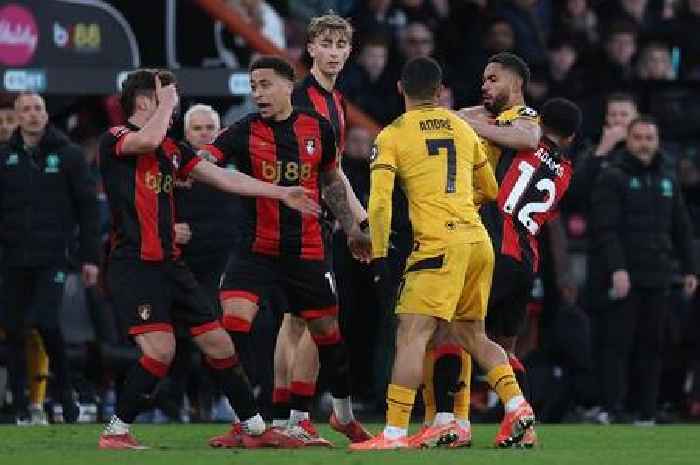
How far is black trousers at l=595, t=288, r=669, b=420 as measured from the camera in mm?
17922

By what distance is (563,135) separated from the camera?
13.9m

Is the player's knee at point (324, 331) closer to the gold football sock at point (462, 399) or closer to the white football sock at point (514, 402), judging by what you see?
the gold football sock at point (462, 399)

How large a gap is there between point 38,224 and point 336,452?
16.8ft

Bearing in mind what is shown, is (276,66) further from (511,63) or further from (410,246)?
(410,246)

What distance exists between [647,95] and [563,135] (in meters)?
6.64

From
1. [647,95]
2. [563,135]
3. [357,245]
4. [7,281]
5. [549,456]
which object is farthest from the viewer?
[647,95]

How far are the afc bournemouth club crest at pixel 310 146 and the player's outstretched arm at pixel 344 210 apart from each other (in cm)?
19

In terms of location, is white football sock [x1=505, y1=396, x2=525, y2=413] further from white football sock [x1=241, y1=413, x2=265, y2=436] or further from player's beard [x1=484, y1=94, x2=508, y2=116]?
player's beard [x1=484, y1=94, x2=508, y2=116]

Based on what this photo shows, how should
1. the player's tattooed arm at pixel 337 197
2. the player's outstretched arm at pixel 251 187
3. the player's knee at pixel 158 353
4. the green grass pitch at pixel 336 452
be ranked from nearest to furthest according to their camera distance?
the green grass pitch at pixel 336 452 → the player's outstretched arm at pixel 251 187 → the player's knee at pixel 158 353 → the player's tattooed arm at pixel 337 197

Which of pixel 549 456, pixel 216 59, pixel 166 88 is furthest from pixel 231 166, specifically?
pixel 549 456

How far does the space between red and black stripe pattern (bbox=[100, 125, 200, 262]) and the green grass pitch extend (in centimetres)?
113

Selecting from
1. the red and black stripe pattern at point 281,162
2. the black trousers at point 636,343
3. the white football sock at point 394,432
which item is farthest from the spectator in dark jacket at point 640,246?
the white football sock at point 394,432

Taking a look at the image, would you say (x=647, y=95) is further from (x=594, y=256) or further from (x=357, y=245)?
(x=357, y=245)

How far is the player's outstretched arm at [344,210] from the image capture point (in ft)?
42.0
